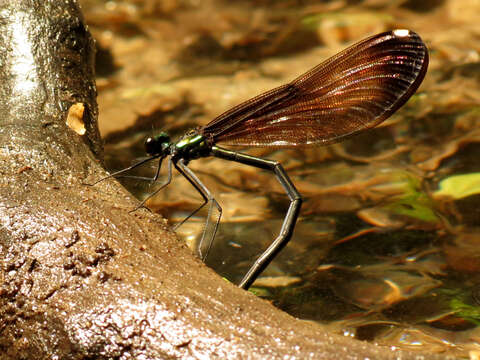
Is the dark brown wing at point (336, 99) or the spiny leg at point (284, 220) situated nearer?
the spiny leg at point (284, 220)

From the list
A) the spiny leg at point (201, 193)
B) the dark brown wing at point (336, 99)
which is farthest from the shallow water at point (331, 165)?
the dark brown wing at point (336, 99)

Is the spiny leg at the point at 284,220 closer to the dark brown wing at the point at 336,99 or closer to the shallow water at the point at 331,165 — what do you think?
the dark brown wing at the point at 336,99

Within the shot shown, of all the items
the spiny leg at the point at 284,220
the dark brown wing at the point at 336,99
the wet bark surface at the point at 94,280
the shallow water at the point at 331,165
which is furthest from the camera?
the dark brown wing at the point at 336,99

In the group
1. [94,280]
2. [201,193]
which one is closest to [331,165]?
[201,193]

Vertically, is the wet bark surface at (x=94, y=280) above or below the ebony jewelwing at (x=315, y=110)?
below

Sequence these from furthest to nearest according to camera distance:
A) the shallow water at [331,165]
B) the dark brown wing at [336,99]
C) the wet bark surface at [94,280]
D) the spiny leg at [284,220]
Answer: the dark brown wing at [336,99] < the shallow water at [331,165] < the spiny leg at [284,220] < the wet bark surface at [94,280]

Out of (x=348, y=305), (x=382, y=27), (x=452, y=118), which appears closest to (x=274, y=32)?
(x=382, y=27)

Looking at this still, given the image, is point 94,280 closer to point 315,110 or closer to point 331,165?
point 315,110

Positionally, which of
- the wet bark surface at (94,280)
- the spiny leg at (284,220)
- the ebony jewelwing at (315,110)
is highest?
the ebony jewelwing at (315,110)

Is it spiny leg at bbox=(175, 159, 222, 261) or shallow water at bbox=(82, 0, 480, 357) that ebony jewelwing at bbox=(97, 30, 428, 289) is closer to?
spiny leg at bbox=(175, 159, 222, 261)
